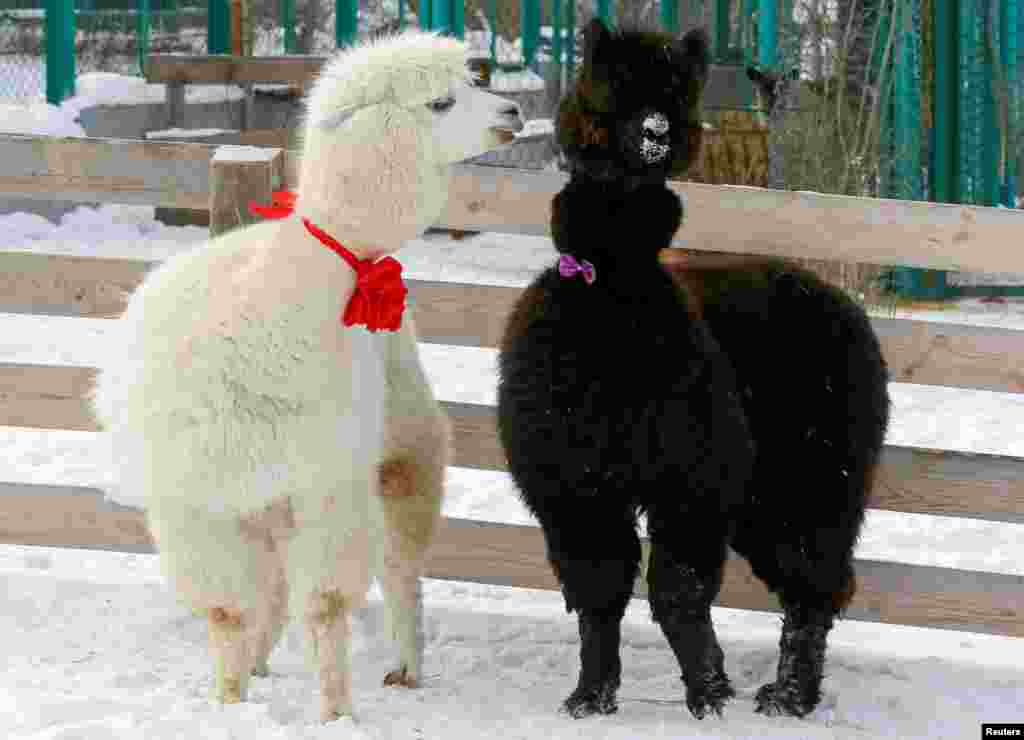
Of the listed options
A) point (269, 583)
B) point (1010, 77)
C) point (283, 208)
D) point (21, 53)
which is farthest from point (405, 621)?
point (21, 53)

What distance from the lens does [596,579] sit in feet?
11.7

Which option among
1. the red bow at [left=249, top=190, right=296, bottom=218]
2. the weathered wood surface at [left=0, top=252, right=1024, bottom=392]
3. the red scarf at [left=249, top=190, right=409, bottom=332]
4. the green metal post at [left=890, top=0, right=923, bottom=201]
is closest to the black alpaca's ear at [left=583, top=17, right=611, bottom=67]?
the red scarf at [left=249, top=190, right=409, bottom=332]

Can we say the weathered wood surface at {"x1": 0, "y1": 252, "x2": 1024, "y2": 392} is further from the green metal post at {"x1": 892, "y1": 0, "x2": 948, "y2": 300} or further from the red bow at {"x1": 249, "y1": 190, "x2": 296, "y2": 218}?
the green metal post at {"x1": 892, "y1": 0, "x2": 948, "y2": 300}

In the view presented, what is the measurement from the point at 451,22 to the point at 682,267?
32.2 ft

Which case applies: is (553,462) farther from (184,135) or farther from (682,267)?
(184,135)

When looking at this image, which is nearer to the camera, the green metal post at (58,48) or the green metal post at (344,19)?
the green metal post at (58,48)

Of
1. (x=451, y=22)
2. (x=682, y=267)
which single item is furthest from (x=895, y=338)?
(x=451, y=22)

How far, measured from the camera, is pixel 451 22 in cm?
1323

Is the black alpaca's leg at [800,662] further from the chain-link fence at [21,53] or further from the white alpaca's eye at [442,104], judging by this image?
the chain-link fence at [21,53]

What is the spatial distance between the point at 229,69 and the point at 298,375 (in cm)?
1042

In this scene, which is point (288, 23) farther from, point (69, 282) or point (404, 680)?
point (404, 680)

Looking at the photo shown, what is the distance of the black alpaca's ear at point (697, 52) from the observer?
3453mm

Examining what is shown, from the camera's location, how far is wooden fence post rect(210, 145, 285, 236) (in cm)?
434

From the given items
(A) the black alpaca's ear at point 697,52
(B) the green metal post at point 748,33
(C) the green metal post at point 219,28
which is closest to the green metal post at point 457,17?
(B) the green metal post at point 748,33
